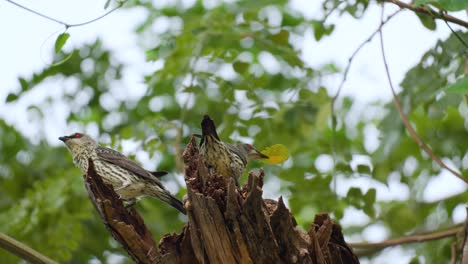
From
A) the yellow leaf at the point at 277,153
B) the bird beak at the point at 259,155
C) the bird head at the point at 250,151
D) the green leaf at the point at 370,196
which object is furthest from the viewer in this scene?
the green leaf at the point at 370,196

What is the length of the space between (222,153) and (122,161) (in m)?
0.99

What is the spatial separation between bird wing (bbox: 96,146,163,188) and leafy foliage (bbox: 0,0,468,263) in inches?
6.3

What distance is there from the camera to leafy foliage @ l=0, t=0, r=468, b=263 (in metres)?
5.53

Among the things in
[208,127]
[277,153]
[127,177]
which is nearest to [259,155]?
[277,153]

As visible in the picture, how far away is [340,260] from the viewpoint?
378 centimetres

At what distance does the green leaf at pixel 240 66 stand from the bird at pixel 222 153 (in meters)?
0.48

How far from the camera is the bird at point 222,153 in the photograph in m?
4.44

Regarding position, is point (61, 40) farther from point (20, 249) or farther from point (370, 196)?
point (370, 196)

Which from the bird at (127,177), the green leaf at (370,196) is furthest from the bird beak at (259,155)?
the green leaf at (370,196)

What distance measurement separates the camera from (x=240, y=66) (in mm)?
5426

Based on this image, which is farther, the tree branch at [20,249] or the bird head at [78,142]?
the bird head at [78,142]

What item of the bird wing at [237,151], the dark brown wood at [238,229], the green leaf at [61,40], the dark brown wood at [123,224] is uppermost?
the green leaf at [61,40]

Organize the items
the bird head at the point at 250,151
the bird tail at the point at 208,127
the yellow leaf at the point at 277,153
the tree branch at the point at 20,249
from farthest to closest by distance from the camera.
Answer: the bird head at the point at 250,151 → the yellow leaf at the point at 277,153 → the bird tail at the point at 208,127 → the tree branch at the point at 20,249

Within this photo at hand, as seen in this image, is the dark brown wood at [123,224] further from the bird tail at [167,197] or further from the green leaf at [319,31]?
the green leaf at [319,31]
